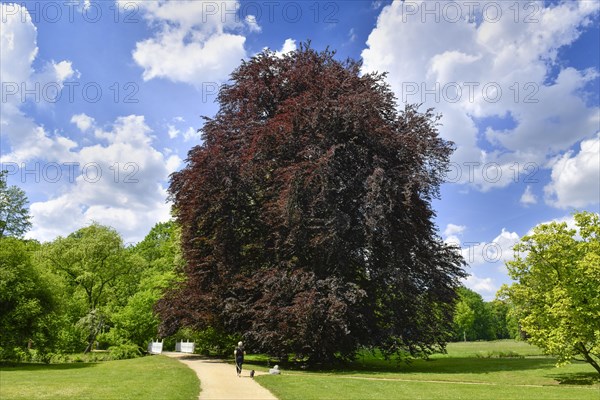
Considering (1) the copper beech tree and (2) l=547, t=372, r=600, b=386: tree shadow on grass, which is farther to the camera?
(1) the copper beech tree

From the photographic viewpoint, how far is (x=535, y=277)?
63.9 ft

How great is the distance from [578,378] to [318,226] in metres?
13.4

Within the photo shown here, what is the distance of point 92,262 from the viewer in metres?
42.1

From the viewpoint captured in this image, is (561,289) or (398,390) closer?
(398,390)

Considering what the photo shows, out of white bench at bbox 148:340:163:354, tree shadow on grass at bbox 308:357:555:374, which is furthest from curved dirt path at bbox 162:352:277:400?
white bench at bbox 148:340:163:354

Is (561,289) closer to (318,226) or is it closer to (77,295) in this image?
(318,226)

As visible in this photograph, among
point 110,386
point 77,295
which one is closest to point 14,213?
point 77,295

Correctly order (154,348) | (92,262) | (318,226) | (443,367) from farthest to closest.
→ (92,262)
(154,348)
(443,367)
(318,226)

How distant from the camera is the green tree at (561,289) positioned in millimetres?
17656

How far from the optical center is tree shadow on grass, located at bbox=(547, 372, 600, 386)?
1855 cm

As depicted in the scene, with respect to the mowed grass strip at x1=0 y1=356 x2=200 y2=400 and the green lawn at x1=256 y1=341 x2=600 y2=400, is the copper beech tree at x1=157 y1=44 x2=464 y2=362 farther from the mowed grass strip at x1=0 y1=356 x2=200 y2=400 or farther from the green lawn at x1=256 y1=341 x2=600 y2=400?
the mowed grass strip at x1=0 y1=356 x2=200 y2=400

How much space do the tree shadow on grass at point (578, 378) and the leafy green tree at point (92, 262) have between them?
118 ft

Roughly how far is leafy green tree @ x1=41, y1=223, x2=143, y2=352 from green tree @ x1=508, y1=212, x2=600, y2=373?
116 ft

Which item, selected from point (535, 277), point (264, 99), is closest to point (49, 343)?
point (264, 99)
